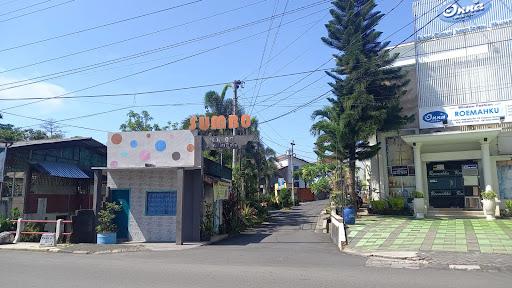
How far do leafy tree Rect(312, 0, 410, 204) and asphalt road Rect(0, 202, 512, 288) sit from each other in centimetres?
1309

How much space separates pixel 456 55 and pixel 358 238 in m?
16.3

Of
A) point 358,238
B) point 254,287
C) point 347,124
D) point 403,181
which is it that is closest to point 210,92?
point 347,124

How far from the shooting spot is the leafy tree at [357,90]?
26469mm

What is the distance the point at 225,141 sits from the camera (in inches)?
749

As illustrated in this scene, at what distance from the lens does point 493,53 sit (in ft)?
87.1

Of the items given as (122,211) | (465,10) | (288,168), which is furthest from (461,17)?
(288,168)

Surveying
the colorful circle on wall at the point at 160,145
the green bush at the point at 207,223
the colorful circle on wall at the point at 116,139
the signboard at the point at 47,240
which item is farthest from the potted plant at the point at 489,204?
the signboard at the point at 47,240

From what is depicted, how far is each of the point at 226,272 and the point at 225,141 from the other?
9.33 m

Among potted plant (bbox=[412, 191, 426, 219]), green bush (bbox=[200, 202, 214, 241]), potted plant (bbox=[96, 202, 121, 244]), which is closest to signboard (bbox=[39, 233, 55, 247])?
potted plant (bbox=[96, 202, 121, 244])

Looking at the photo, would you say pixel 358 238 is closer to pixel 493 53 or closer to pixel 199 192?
pixel 199 192

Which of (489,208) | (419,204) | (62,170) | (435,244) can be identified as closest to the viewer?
(435,244)

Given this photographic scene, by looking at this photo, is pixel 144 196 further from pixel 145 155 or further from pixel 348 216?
pixel 348 216

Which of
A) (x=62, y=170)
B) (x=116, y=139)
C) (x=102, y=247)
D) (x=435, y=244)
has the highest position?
(x=116, y=139)

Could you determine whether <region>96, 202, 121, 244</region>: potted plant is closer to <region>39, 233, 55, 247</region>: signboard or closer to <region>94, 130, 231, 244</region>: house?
<region>94, 130, 231, 244</region>: house
